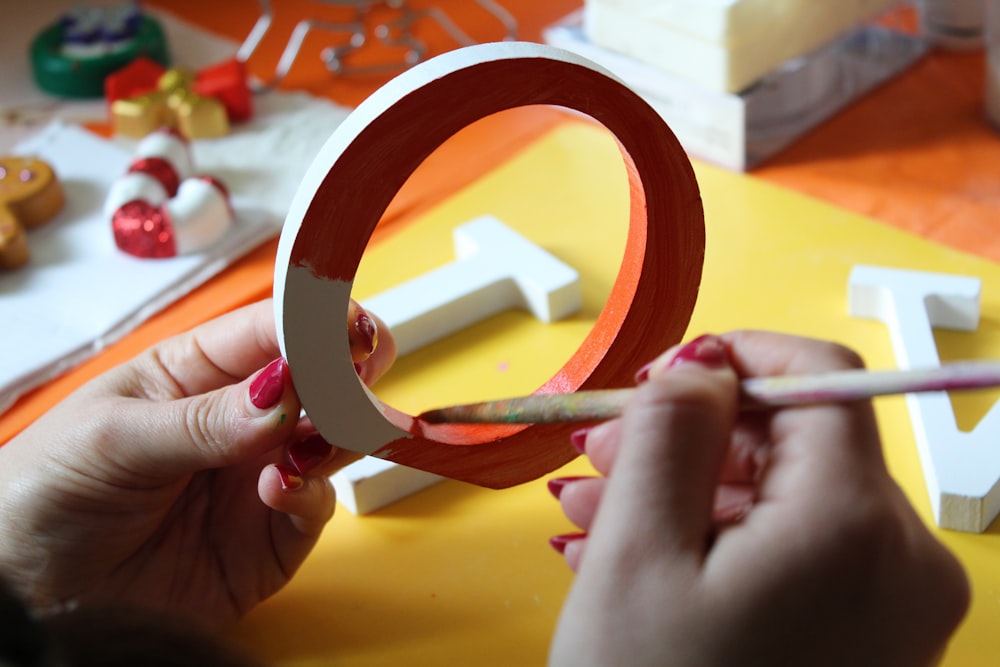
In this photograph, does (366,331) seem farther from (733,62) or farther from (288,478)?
(733,62)

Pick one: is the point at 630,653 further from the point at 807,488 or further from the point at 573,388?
the point at 573,388

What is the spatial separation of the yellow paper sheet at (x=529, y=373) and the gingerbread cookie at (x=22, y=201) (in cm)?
33

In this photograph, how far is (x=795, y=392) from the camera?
17.9 inches

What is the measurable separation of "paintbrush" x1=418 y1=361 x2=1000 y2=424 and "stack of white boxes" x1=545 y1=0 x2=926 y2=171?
2.04 ft

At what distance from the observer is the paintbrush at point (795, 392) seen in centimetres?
43

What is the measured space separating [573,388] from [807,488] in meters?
0.23

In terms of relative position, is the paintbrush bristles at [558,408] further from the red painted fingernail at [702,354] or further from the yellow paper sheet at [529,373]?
the yellow paper sheet at [529,373]

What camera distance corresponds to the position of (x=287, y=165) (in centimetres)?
118

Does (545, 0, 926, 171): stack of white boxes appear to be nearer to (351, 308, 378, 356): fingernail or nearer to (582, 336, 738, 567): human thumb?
(351, 308, 378, 356): fingernail

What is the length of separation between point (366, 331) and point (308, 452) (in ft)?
0.24

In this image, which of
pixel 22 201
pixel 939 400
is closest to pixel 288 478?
pixel 939 400

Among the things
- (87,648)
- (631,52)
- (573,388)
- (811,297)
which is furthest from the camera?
(631,52)

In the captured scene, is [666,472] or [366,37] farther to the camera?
[366,37]

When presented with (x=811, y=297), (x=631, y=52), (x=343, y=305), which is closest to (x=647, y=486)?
(x=343, y=305)
